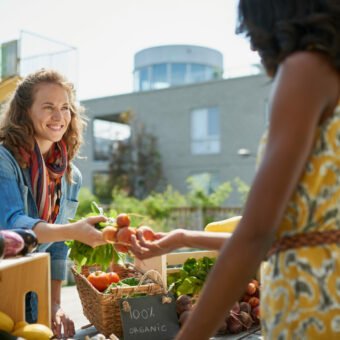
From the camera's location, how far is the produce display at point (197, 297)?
85.5 inches

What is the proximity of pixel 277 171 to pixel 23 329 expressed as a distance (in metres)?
0.93

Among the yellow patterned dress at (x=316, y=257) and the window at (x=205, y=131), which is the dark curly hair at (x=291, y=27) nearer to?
the yellow patterned dress at (x=316, y=257)

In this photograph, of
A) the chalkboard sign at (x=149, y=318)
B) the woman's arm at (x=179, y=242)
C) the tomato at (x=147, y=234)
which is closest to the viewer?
the woman's arm at (x=179, y=242)

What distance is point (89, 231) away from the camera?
1.82m

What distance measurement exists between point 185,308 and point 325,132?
1363 mm

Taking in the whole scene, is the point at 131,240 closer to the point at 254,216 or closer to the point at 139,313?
the point at 254,216

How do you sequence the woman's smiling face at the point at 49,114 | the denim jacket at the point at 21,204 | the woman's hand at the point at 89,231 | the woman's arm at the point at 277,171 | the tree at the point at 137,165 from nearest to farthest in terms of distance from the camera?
the woman's arm at the point at 277,171
the woman's hand at the point at 89,231
the denim jacket at the point at 21,204
the woman's smiling face at the point at 49,114
the tree at the point at 137,165

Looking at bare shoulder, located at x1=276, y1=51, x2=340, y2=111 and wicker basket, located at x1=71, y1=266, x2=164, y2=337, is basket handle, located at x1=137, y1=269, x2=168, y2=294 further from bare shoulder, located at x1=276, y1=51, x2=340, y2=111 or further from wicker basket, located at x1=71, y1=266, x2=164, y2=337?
Result: bare shoulder, located at x1=276, y1=51, x2=340, y2=111

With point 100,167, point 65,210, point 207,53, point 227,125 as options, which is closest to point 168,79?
point 207,53

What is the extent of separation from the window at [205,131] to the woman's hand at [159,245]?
66.8ft

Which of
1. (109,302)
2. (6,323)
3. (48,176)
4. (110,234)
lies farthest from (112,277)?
(6,323)

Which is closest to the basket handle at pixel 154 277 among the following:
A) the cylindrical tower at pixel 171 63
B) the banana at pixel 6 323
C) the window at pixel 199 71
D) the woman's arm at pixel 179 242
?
the banana at pixel 6 323

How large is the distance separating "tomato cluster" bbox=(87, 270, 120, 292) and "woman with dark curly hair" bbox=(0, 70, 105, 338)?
163mm

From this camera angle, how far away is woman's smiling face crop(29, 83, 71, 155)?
228 cm
